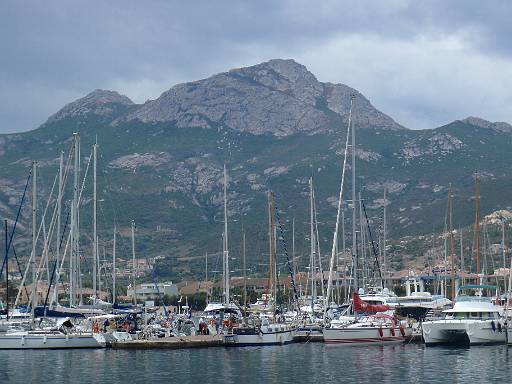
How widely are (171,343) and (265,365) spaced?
52.0 feet

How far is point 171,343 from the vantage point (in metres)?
69.5

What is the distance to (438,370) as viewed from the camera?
166 ft

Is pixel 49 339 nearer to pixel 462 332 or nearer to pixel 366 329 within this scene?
pixel 366 329

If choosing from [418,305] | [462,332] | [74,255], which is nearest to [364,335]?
[462,332]

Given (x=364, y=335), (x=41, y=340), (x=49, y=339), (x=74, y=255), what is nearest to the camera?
(x=364, y=335)

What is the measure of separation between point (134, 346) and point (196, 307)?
60490 millimetres

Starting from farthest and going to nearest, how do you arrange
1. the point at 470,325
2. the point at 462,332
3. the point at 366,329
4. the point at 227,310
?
the point at 227,310
the point at 366,329
the point at 462,332
the point at 470,325

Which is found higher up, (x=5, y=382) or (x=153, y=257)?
(x=153, y=257)

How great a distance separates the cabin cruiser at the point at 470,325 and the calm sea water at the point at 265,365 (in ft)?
4.98

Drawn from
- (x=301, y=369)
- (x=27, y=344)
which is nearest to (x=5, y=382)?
(x=301, y=369)

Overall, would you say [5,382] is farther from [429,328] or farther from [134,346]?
[429,328]

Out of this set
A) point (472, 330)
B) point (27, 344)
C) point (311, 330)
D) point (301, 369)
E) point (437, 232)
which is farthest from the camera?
point (437, 232)

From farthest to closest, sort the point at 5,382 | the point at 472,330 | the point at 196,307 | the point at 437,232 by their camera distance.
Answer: the point at 437,232 → the point at 196,307 → the point at 472,330 → the point at 5,382

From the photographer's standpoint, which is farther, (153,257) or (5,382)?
(153,257)
